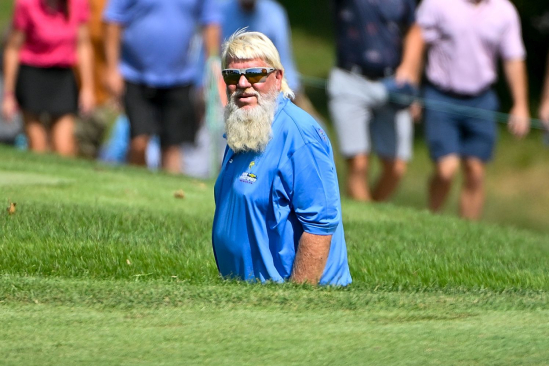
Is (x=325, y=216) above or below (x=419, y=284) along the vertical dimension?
above

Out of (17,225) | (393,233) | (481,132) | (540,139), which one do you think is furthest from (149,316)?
(540,139)

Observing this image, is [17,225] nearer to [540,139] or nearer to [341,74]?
[341,74]

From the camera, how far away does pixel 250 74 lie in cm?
570

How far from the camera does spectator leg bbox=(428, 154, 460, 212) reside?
1086 cm

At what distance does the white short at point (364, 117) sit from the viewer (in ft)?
37.0

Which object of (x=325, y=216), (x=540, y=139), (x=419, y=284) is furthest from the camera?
(x=540, y=139)

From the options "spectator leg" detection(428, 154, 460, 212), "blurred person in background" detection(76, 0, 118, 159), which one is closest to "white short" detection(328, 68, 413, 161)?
"spectator leg" detection(428, 154, 460, 212)

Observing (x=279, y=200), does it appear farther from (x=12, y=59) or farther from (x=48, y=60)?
(x=12, y=59)

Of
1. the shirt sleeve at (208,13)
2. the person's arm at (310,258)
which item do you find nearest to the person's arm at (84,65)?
the shirt sleeve at (208,13)

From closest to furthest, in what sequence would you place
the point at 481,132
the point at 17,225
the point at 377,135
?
the point at 17,225 → the point at 481,132 → the point at 377,135

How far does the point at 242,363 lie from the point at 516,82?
24.0ft

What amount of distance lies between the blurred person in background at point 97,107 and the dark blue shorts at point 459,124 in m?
5.77

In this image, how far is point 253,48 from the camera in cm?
569

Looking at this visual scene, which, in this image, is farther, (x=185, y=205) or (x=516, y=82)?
(x=516, y=82)
